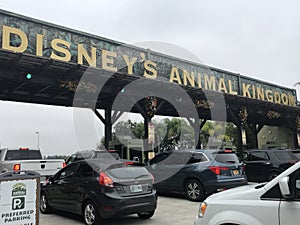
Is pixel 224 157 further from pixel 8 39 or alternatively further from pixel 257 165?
pixel 8 39

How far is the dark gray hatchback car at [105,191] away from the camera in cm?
626

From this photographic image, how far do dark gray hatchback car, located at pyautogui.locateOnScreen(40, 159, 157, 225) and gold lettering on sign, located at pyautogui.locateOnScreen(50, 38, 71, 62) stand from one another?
494 centimetres

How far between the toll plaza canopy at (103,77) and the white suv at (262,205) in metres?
8.34

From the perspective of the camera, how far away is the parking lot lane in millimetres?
6929

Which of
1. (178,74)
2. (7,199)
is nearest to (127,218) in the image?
(7,199)

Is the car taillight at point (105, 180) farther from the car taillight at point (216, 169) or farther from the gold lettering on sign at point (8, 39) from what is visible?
the gold lettering on sign at point (8, 39)

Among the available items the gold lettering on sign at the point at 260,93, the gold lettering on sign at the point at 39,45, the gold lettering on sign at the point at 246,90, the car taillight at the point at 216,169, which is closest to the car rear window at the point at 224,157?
the car taillight at the point at 216,169

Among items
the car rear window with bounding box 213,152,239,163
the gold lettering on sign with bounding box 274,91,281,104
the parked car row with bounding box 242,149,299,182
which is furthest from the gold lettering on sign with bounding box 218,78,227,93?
the car rear window with bounding box 213,152,239,163

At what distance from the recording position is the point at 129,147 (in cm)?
1716

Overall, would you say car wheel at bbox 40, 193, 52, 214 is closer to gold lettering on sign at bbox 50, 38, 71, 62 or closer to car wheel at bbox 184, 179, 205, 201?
car wheel at bbox 184, 179, 205, 201

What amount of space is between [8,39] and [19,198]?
22.1ft

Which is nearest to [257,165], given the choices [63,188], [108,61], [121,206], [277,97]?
[108,61]

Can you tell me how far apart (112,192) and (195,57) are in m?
11.6

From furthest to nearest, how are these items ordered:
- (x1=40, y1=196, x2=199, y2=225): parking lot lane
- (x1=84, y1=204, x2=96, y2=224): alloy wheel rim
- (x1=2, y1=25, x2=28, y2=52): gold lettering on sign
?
(x1=2, y1=25, x2=28, y2=52): gold lettering on sign, (x1=40, y1=196, x2=199, y2=225): parking lot lane, (x1=84, y1=204, x2=96, y2=224): alloy wheel rim
